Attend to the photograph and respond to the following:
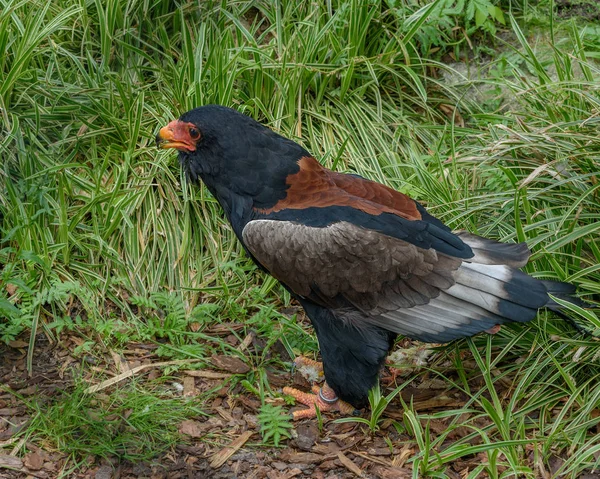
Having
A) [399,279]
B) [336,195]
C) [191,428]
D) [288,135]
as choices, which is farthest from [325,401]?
[288,135]

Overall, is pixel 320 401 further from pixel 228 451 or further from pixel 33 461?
pixel 33 461

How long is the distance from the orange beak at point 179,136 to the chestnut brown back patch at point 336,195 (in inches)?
20.4

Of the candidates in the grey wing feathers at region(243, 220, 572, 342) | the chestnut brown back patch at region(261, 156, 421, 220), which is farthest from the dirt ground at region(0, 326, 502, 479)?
the chestnut brown back patch at region(261, 156, 421, 220)

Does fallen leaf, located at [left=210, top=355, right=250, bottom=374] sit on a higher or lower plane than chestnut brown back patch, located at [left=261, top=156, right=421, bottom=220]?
lower

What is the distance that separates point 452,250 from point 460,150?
1466mm

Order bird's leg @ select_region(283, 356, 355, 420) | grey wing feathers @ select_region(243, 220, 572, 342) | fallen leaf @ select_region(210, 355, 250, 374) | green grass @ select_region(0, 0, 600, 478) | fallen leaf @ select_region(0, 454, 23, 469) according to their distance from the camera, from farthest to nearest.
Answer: fallen leaf @ select_region(210, 355, 250, 374)
bird's leg @ select_region(283, 356, 355, 420)
green grass @ select_region(0, 0, 600, 478)
grey wing feathers @ select_region(243, 220, 572, 342)
fallen leaf @ select_region(0, 454, 23, 469)

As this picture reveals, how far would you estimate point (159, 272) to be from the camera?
16.4 feet

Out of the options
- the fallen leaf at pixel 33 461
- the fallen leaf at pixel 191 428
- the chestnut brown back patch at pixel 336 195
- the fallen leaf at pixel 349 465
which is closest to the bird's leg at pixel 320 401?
the fallen leaf at pixel 349 465

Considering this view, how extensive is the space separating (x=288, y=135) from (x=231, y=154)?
144 centimetres

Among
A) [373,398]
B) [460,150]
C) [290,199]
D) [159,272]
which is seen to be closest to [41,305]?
[159,272]

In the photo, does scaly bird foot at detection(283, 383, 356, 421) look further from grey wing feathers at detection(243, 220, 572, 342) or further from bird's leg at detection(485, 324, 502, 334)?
bird's leg at detection(485, 324, 502, 334)

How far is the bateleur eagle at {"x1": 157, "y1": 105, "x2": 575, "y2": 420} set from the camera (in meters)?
3.97

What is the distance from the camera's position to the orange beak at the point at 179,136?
13.8ft

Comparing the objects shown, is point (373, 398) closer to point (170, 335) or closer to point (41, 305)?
point (170, 335)
